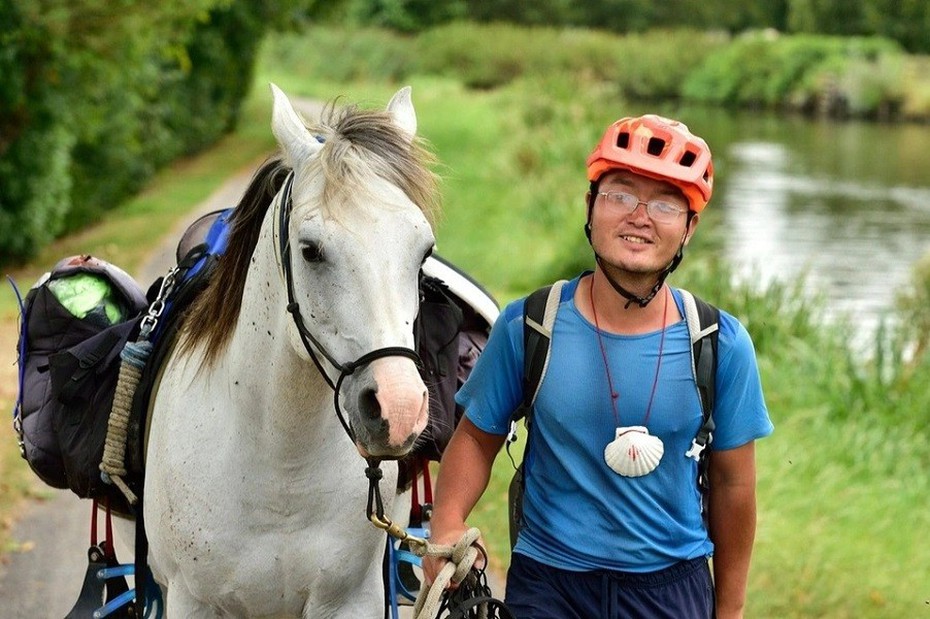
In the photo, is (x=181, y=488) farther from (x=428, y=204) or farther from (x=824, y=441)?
(x=824, y=441)

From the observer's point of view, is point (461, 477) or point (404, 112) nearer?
point (461, 477)

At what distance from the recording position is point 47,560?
6113 millimetres

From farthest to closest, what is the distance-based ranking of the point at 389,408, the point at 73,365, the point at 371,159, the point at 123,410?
the point at 73,365 < the point at 123,410 < the point at 371,159 < the point at 389,408

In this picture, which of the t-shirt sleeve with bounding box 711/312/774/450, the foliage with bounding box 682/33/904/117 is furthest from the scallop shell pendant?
the foliage with bounding box 682/33/904/117

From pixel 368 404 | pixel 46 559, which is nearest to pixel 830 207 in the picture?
pixel 46 559

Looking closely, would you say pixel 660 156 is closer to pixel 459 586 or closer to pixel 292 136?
pixel 292 136

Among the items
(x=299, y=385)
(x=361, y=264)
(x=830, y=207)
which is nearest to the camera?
Answer: (x=361, y=264)

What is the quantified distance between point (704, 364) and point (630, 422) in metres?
0.20

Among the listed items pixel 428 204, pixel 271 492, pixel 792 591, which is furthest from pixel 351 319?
pixel 792 591

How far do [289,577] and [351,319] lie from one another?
895mm

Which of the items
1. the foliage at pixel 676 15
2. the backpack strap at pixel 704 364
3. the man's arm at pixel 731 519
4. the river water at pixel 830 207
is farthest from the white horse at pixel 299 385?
the foliage at pixel 676 15

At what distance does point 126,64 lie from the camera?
45.6ft

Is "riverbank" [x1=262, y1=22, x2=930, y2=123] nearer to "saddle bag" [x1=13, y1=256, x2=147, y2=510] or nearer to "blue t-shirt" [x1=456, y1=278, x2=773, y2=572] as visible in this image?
"saddle bag" [x1=13, y1=256, x2=147, y2=510]

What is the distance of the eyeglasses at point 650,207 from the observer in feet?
9.21
